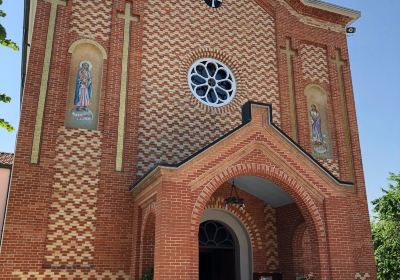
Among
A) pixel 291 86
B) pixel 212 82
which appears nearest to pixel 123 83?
pixel 212 82

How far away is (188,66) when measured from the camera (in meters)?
13.9

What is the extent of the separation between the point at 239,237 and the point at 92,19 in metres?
7.80

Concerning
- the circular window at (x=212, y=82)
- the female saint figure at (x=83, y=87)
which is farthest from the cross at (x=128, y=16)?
the circular window at (x=212, y=82)

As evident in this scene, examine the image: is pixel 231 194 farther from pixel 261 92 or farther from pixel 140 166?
pixel 261 92

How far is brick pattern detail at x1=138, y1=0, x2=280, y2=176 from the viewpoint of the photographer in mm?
12766

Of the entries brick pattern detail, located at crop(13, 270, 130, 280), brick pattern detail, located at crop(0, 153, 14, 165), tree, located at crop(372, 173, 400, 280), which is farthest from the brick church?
tree, located at crop(372, 173, 400, 280)

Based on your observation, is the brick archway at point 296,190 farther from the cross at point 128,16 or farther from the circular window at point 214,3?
the circular window at point 214,3

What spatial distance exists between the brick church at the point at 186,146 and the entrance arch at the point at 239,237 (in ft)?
0.13

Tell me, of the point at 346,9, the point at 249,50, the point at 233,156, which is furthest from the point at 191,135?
the point at 346,9

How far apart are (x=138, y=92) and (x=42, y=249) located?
5039mm

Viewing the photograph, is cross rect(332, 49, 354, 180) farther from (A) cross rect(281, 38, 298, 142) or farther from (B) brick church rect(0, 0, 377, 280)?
(A) cross rect(281, 38, 298, 142)

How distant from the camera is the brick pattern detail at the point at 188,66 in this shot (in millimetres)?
12766

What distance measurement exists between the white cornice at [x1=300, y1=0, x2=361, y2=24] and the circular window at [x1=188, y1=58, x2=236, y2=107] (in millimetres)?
4539

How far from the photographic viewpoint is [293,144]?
35.8 ft
